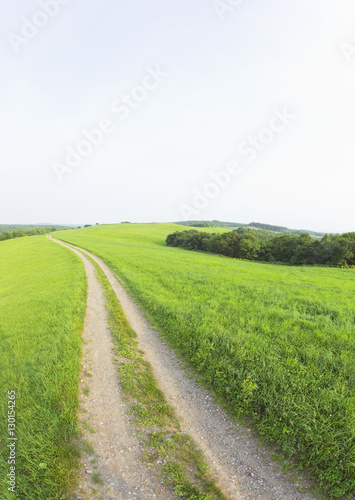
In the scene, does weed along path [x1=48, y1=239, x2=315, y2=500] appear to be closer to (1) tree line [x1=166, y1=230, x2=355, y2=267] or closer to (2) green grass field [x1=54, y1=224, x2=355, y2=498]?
(2) green grass field [x1=54, y1=224, x2=355, y2=498]

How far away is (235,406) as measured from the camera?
19.2 feet

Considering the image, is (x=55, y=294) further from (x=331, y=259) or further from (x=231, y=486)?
(x=331, y=259)

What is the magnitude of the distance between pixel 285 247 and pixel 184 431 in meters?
54.6

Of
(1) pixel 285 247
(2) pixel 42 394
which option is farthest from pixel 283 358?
(1) pixel 285 247

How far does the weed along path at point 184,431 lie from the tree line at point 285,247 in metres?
46.9

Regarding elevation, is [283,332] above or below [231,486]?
above

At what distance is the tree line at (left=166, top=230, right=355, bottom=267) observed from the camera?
42312mm

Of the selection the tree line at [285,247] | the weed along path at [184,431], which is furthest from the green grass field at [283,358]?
the tree line at [285,247]

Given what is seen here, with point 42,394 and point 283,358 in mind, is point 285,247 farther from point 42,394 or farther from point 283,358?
point 42,394

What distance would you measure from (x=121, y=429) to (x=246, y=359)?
161 inches

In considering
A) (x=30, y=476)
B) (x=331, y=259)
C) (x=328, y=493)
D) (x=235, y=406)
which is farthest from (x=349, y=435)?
(x=331, y=259)

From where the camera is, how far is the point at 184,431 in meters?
5.26

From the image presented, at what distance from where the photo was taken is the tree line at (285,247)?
4231 cm

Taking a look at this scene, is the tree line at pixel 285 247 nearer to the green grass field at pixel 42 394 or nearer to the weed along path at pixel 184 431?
the weed along path at pixel 184 431
